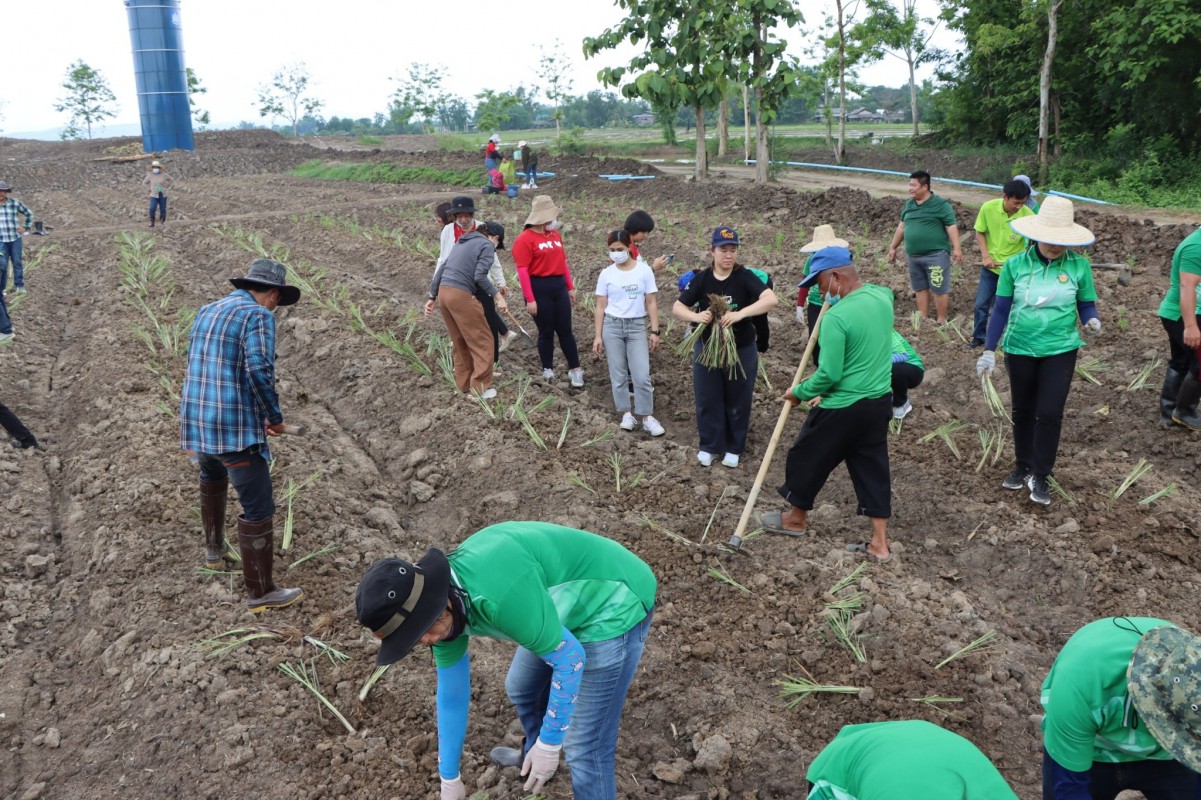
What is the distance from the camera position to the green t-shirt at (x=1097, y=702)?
227 centimetres

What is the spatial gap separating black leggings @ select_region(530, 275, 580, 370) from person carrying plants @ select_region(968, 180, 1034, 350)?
3342mm

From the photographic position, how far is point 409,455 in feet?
21.5

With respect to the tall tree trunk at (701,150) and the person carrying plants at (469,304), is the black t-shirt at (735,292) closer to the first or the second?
the person carrying plants at (469,304)

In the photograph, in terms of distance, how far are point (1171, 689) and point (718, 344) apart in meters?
3.89

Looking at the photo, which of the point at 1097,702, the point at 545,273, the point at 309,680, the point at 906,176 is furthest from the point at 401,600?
the point at 906,176

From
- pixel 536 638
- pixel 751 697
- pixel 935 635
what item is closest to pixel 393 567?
pixel 536 638

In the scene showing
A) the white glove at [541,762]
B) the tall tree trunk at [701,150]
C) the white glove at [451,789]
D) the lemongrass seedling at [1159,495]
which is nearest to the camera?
the white glove at [541,762]

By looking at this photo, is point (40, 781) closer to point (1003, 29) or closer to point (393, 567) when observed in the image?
point (393, 567)

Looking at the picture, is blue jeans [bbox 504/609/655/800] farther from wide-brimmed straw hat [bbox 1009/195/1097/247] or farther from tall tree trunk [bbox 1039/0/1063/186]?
tall tree trunk [bbox 1039/0/1063/186]

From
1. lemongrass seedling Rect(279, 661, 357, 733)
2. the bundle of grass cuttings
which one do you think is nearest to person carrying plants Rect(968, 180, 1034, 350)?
the bundle of grass cuttings

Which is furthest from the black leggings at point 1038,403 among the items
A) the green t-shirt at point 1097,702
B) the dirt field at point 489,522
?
the green t-shirt at point 1097,702

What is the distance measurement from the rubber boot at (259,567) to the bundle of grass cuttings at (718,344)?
2.81 m

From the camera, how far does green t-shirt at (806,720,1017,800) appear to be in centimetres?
198

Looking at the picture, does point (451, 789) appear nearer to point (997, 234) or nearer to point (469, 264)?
point (469, 264)
